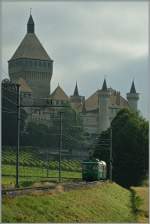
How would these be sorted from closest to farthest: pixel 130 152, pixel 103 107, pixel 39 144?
pixel 130 152, pixel 39 144, pixel 103 107

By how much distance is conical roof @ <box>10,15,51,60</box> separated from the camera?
A: 149m

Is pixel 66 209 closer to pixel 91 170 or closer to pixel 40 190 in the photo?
pixel 40 190

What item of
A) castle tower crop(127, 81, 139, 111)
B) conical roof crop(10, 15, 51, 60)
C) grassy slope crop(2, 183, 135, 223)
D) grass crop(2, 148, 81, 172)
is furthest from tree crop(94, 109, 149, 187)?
conical roof crop(10, 15, 51, 60)

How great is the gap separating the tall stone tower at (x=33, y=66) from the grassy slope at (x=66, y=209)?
118 m

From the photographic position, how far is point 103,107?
13612cm

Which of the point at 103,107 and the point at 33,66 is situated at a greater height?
the point at 33,66

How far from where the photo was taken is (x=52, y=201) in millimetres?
21016

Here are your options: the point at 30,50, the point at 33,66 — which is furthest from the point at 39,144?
the point at 30,50

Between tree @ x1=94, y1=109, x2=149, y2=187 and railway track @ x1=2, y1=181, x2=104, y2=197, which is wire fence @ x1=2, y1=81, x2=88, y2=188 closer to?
tree @ x1=94, y1=109, x2=149, y2=187

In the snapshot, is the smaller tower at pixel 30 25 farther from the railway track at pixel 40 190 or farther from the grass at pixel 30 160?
the railway track at pixel 40 190

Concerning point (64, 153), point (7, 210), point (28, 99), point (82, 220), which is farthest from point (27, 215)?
point (28, 99)

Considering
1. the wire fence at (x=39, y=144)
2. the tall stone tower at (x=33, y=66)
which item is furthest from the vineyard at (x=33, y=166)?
the tall stone tower at (x=33, y=66)

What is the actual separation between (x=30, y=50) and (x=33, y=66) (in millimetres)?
4081

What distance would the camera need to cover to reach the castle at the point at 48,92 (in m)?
136
